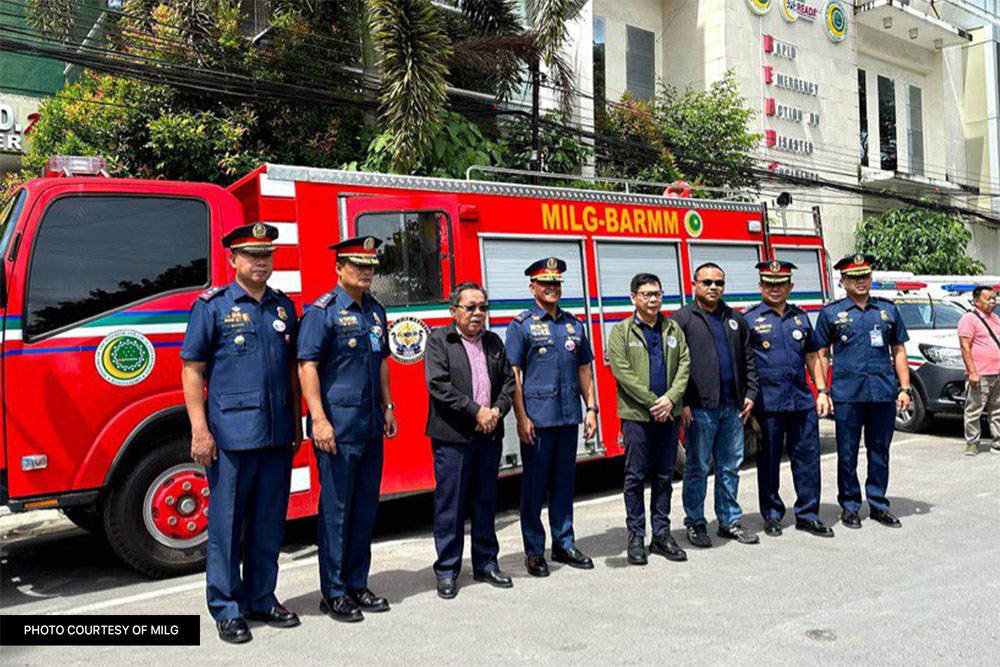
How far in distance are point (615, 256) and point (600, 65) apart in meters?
15.2

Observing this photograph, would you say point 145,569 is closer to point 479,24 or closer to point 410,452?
point 410,452

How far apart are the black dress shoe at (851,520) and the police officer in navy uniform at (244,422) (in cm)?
406

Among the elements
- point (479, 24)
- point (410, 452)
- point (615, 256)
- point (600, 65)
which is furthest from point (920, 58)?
point (410, 452)

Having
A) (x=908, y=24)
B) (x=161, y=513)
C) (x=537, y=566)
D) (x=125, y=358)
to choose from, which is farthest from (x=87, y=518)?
(x=908, y=24)

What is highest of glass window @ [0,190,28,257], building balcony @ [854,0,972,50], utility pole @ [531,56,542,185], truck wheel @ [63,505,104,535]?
building balcony @ [854,0,972,50]

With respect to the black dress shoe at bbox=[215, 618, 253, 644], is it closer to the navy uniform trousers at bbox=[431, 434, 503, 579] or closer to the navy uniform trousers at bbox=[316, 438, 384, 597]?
the navy uniform trousers at bbox=[316, 438, 384, 597]

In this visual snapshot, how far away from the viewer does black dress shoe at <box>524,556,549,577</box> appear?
516 centimetres

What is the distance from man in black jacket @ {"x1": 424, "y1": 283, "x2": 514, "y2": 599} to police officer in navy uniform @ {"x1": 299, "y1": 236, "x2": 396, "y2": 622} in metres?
0.37

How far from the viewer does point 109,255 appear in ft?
17.5

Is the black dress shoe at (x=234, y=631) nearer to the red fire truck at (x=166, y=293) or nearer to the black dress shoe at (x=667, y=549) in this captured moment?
the red fire truck at (x=166, y=293)

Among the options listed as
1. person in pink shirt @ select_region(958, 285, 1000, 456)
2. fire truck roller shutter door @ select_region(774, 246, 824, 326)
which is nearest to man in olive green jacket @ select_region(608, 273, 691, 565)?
fire truck roller shutter door @ select_region(774, 246, 824, 326)

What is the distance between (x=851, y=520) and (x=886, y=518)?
272 millimetres

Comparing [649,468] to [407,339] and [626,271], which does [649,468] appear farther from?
[626,271]

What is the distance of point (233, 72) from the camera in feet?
40.8
